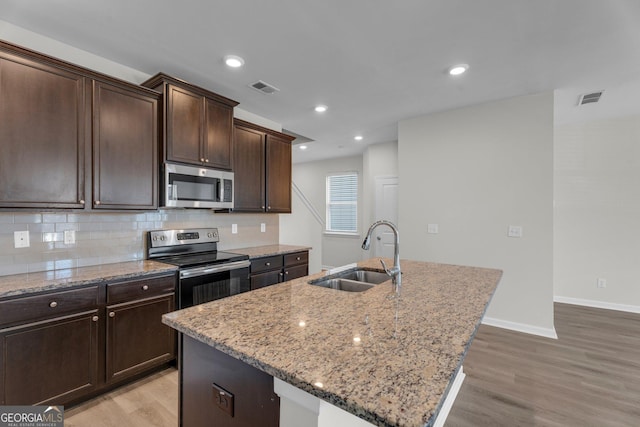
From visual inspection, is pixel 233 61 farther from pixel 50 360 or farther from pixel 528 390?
pixel 528 390

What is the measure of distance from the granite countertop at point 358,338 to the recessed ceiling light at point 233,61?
1999 millimetres

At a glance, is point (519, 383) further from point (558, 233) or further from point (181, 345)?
point (558, 233)

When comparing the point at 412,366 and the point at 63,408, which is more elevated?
the point at 412,366

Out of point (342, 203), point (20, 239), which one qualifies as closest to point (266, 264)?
point (20, 239)

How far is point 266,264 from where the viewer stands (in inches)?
128

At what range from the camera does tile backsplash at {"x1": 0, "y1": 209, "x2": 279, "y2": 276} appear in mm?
2029

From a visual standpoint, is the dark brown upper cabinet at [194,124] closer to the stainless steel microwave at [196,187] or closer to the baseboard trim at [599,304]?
the stainless steel microwave at [196,187]

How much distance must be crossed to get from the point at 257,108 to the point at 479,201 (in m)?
3.00

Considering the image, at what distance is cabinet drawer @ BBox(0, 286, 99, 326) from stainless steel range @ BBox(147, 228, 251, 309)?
60 centimetres

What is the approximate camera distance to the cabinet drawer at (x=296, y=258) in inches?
139

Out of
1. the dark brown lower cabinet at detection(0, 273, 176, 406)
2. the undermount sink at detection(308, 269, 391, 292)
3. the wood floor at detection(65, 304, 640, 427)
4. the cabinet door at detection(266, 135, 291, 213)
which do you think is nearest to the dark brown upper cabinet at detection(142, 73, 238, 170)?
the cabinet door at detection(266, 135, 291, 213)

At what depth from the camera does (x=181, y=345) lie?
4.14ft

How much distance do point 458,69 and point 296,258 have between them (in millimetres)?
2662

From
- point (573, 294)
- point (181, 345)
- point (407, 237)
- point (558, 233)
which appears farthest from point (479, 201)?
point (181, 345)
